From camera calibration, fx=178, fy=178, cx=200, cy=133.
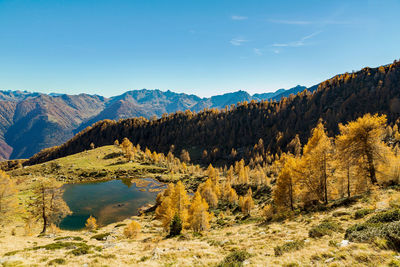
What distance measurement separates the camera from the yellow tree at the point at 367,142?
29.8 metres

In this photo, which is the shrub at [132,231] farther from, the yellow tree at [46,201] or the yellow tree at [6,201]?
the yellow tree at [6,201]

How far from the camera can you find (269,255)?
15.6 m

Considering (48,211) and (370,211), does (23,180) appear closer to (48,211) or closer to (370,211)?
(48,211)

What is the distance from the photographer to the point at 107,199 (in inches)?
3844

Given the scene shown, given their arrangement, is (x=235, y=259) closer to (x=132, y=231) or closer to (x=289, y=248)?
(x=289, y=248)

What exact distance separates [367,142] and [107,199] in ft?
359

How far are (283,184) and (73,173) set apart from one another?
15193cm

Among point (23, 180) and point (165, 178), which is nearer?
point (23, 180)

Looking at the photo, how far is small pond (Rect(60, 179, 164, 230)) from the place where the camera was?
247 ft

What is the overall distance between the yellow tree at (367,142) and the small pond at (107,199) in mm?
80796

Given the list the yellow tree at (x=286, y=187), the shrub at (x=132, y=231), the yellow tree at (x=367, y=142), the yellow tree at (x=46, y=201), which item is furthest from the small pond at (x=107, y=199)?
the yellow tree at (x=367, y=142)

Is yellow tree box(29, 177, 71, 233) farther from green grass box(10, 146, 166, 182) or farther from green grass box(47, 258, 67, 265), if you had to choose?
green grass box(10, 146, 166, 182)

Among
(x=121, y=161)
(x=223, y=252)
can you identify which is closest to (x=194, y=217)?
(x=223, y=252)

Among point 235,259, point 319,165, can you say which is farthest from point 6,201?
point 319,165
